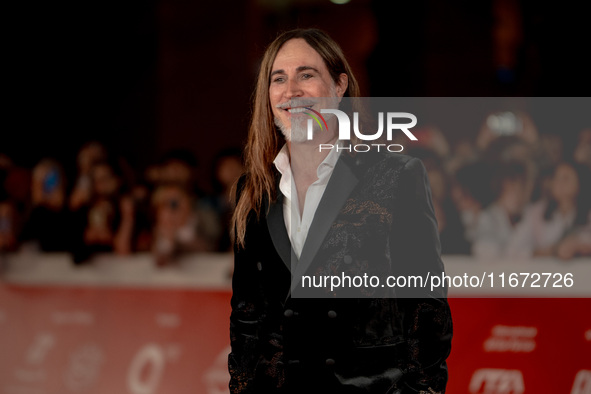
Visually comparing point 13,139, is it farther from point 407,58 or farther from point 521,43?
point 521,43

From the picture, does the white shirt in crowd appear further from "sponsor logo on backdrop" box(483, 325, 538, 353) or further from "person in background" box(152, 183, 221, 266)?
"person in background" box(152, 183, 221, 266)

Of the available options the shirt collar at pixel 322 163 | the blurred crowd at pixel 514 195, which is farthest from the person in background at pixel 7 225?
the shirt collar at pixel 322 163

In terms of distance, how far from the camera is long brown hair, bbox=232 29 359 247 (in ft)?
6.03

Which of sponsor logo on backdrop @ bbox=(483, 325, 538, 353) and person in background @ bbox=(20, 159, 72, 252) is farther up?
person in background @ bbox=(20, 159, 72, 252)

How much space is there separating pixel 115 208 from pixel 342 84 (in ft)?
8.00

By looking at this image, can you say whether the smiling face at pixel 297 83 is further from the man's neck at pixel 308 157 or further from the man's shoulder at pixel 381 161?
the man's shoulder at pixel 381 161

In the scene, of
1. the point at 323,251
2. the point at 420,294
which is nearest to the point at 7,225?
the point at 323,251

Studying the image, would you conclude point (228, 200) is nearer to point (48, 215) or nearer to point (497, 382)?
point (48, 215)

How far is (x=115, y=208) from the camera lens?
4008 mm

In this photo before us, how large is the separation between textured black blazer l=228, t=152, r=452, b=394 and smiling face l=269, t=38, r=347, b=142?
17cm

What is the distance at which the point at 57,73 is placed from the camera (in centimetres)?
730

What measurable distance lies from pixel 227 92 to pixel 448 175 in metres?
3.79

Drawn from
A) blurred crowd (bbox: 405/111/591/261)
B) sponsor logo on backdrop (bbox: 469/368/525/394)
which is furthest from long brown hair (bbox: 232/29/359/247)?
sponsor logo on backdrop (bbox: 469/368/525/394)

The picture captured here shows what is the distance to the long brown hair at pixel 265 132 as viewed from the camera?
1838 mm
